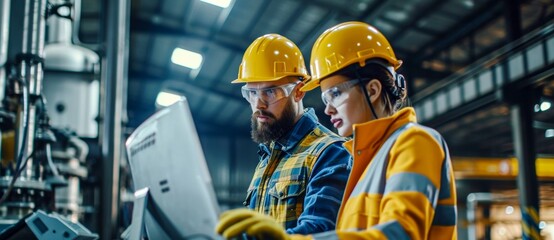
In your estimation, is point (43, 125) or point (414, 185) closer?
point (414, 185)

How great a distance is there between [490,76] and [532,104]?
79cm

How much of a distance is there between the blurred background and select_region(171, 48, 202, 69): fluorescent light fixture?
6 centimetres

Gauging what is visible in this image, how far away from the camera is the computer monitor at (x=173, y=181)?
136 centimetres

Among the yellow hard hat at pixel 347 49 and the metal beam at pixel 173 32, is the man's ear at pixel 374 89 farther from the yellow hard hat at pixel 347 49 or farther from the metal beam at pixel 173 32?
the metal beam at pixel 173 32

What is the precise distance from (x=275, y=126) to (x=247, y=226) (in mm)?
1551

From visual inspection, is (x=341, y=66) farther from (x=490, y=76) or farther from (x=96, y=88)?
(x=490, y=76)

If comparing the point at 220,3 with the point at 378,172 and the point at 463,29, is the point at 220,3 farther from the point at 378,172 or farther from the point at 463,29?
the point at 378,172

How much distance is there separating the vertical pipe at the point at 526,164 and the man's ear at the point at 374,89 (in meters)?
7.03

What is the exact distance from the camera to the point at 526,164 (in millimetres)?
8312

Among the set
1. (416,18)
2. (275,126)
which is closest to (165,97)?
(416,18)

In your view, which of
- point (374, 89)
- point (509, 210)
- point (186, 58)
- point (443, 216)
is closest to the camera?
point (443, 216)

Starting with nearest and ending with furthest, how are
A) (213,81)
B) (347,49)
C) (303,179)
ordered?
(347,49) → (303,179) → (213,81)

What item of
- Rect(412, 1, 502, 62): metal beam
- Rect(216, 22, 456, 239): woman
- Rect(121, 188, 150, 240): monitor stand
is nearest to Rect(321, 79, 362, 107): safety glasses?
Rect(216, 22, 456, 239): woman

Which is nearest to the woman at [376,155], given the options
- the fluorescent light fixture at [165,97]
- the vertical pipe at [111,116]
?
the vertical pipe at [111,116]
